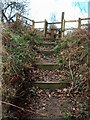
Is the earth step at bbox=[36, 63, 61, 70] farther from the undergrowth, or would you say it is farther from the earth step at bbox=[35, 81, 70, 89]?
the earth step at bbox=[35, 81, 70, 89]

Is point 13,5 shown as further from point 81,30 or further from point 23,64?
point 23,64

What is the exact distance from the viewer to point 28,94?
385 centimetres

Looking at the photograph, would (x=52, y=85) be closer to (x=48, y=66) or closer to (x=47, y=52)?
(x=48, y=66)

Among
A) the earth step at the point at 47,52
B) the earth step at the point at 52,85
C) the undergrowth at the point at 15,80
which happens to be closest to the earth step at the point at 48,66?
the undergrowth at the point at 15,80

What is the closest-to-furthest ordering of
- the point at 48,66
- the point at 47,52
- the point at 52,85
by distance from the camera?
the point at 52,85 → the point at 48,66 → the point at 47,52

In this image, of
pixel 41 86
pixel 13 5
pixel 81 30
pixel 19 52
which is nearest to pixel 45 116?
pixel 41 86

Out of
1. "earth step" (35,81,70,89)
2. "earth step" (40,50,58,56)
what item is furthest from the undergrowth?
"earth step" (40,50,58,56)

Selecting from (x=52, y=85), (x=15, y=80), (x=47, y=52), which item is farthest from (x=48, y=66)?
(x=15, y=80)

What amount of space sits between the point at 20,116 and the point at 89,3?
128 inches

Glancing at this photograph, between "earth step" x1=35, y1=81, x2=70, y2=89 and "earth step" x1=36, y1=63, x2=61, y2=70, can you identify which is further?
"earth step" x1=36, y1=63, x2=61, y2=70

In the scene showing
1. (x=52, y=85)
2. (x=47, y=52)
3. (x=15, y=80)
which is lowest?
(x=52, y=85)

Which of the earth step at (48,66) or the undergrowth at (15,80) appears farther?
the earth step at (48,66)

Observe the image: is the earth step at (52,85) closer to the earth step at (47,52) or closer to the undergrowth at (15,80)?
the undergrowth at (15,80)

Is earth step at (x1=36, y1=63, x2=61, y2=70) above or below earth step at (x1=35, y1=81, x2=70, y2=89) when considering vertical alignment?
above
